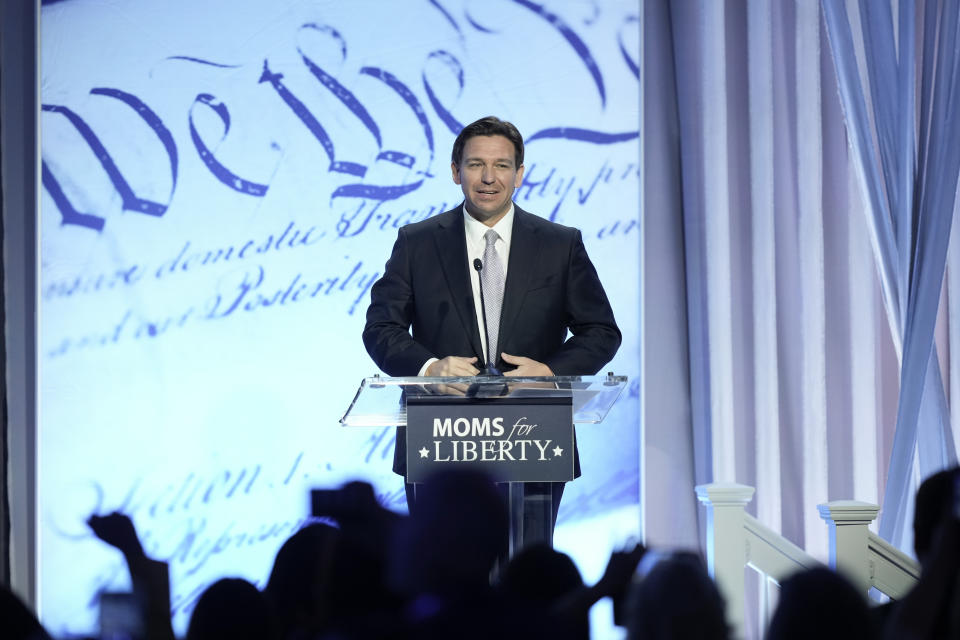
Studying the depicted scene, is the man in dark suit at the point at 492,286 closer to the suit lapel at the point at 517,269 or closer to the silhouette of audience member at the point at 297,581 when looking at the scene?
the suit lapel at the point at 517,269

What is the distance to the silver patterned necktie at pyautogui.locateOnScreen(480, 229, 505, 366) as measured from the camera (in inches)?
125

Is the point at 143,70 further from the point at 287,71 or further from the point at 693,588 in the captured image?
the point at 693,588

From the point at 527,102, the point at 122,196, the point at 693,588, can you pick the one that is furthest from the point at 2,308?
the point at 693,588

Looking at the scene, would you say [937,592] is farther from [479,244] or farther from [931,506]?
[479,244]

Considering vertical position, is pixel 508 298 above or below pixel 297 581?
above

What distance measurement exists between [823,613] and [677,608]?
0.17 metres

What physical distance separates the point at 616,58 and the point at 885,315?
5.39 feet

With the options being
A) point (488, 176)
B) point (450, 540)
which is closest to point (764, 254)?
point (488, 176)

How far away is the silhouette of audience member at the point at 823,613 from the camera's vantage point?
1329mm

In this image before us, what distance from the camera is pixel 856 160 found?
439 centimetres

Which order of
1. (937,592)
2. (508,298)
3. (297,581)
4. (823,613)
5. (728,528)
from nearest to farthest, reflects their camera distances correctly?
(823,613) → (937,592) → (297,581) → (508,298) → (728,528)

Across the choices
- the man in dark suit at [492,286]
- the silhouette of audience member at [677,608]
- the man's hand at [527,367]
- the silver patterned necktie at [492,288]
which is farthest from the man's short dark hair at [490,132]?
the silhouette of audience member at [677,608]

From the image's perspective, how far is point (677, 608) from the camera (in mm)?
1369

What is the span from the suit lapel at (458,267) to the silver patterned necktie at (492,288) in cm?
4
